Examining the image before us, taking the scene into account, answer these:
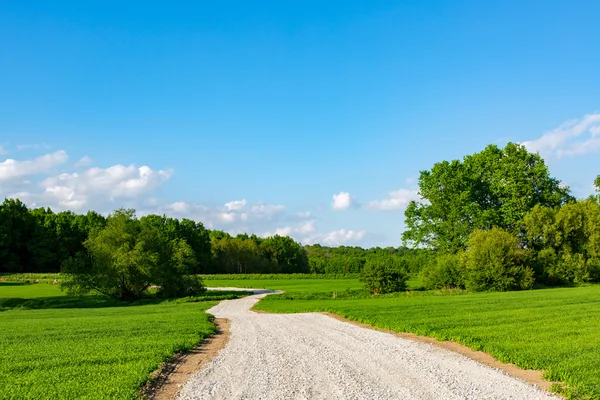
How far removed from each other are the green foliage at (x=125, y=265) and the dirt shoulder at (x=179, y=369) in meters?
29.9

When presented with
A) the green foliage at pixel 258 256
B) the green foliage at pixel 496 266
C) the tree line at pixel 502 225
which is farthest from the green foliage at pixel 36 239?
the green foliage at pixel 496 266

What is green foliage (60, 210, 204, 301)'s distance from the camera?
148ft

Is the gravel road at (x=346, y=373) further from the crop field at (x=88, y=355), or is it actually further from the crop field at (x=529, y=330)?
the crop field at (x=88, y=355)

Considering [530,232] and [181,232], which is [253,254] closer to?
[181,232]

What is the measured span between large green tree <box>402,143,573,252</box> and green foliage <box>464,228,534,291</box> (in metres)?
7.14

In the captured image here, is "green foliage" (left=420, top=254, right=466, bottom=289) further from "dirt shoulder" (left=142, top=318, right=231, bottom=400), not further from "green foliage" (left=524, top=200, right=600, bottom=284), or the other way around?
"dirt shoulder" (left=142, top=318, right=231, bottom=400)

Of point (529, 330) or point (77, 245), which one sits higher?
point (77, 245)

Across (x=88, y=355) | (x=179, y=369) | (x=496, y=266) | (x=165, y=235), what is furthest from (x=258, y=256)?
(x=179, y=369)

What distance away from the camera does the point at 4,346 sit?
15.5 meters

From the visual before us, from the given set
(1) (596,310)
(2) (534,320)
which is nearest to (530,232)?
(1) (596,310)

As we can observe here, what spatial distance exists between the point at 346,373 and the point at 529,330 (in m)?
9.32

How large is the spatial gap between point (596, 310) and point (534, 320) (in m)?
5.11

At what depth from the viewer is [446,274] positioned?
161 ft

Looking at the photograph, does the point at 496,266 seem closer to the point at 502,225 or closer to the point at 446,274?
the point at 446,274
